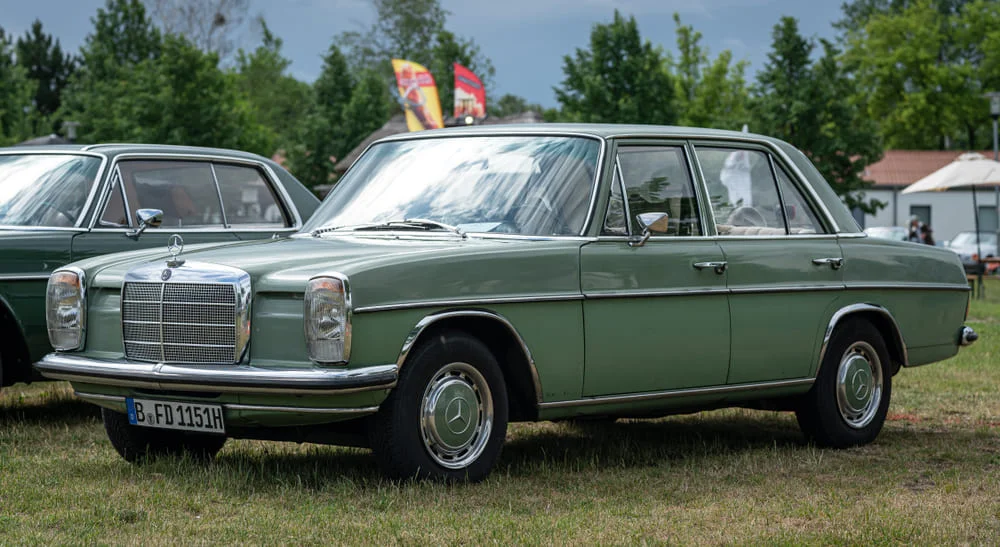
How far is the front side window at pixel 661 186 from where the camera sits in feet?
23.0

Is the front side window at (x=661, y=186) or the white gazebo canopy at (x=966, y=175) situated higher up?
the white gazebo canopy at (x=966, y=175)

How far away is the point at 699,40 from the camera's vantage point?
5288 centimetres

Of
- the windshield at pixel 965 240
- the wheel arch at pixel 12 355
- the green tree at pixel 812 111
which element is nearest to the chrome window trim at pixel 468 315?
the wheel arch at pixel 12 355

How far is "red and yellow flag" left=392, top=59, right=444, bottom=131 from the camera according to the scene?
41438 millimetres

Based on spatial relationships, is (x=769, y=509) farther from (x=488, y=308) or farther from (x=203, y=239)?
(x=203, y=239)

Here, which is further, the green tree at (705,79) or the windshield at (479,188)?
the green tree at (705,79)

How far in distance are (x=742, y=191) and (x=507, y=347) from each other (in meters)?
2.02

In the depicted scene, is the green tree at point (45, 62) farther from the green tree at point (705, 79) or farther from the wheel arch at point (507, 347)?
the wheel arch at point (507, 347)

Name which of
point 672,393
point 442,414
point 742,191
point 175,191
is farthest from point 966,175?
point 442,414

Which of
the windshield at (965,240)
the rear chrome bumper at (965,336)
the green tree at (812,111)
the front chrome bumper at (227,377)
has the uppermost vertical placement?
the green tree at (812,111)

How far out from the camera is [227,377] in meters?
5.78

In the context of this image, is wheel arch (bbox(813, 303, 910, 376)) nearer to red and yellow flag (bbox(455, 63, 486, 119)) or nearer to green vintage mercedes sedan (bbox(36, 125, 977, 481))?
green vintage mercedes sedan (bbox(36, 125, 977, 481))

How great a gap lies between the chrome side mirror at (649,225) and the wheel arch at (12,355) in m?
3.76

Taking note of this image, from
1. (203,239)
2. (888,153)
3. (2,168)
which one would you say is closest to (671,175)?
(203,239)
